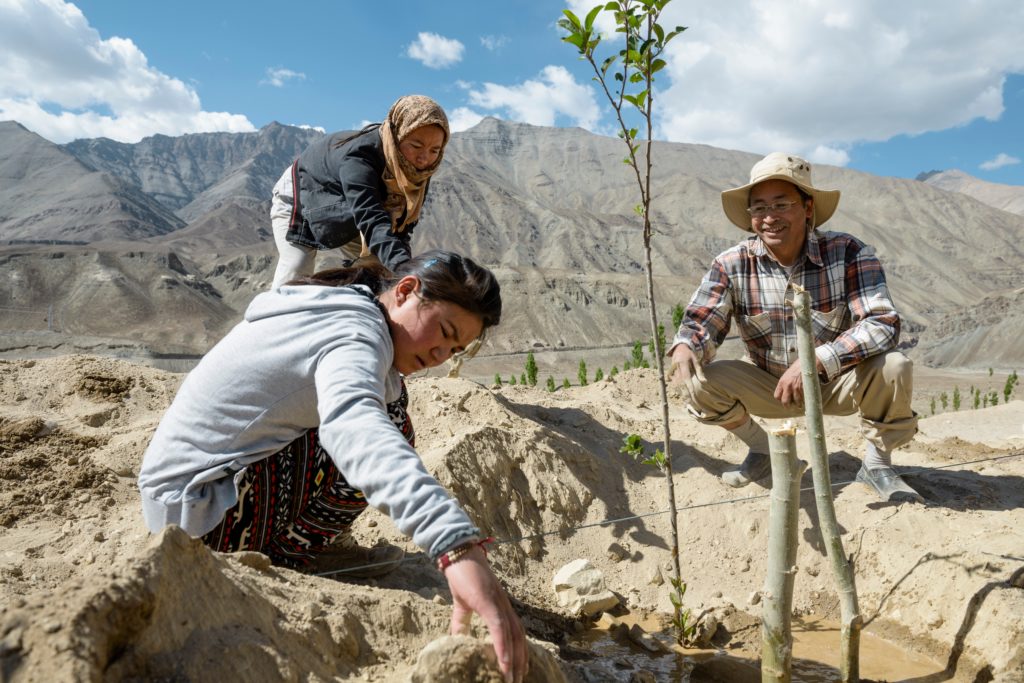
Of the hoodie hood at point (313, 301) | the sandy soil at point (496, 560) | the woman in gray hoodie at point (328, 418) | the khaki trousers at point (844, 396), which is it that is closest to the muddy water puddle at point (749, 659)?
the sandy soil at point (496, 560)

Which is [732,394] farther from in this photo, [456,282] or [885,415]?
[456,282]

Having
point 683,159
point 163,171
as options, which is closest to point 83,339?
point 683,159

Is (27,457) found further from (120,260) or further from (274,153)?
(274,153)

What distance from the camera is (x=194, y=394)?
1.87 metres

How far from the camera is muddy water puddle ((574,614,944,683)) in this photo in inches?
Answer: 104

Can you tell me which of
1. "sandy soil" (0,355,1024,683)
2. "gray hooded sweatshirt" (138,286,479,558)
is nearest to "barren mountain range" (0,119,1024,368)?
"sandy soil" (0,355,1024,683)

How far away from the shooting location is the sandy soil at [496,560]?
140 centimetres

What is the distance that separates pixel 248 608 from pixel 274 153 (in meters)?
128

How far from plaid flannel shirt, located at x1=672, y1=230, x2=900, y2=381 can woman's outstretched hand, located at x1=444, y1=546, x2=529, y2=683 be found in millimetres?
2229

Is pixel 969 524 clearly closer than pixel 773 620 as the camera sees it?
No

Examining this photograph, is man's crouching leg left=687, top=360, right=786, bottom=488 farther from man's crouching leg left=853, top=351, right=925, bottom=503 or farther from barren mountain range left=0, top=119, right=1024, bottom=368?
barren mountain range left=0, top=119, right=1024, bottom=368

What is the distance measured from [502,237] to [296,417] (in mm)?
64098

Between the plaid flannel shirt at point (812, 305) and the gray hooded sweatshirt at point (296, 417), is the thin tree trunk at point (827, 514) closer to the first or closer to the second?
the plaid flannel shirt at point (812, 305)

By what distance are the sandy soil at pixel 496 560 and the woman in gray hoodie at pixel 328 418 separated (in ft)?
0.71
